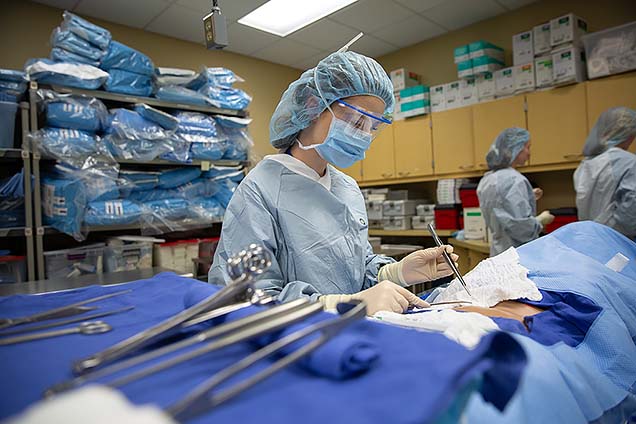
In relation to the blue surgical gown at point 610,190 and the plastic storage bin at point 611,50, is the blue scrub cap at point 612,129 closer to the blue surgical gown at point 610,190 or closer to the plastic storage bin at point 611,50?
the blue surgical gown at point 610,190

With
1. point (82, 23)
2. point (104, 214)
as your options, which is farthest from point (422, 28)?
point (104, 214)

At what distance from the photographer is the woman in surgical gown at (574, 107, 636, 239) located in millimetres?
2426

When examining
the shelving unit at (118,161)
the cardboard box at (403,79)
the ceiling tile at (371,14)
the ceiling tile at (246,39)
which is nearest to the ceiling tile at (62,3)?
the shelving unit at (118,161)

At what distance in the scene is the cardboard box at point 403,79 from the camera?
4145 mm

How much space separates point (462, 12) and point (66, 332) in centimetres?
397

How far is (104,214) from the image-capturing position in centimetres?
242

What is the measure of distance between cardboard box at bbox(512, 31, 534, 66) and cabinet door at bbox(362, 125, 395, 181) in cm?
134

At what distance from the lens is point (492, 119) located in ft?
11.6

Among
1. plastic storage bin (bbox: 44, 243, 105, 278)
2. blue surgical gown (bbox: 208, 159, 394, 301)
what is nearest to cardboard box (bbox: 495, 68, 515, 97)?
blue surgical gown (bbox: 208, 159, 394, 301)

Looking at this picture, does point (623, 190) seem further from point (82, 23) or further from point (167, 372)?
point (82, 23)

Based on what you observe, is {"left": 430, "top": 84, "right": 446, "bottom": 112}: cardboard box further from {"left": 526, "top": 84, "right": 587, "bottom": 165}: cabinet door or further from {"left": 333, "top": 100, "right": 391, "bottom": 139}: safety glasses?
{"left": 333, "top": 100, "right": 391, "bottom": 139}: safety glasses

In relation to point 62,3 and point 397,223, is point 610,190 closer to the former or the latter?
point 397,223

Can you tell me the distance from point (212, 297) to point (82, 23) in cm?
257

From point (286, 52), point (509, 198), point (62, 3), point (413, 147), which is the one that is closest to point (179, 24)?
point (62, 3)
